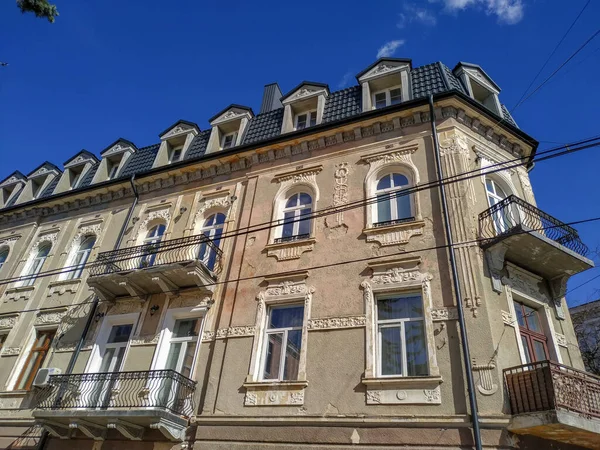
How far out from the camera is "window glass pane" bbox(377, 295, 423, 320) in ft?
32.5

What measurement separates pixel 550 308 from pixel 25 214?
19.8 meters

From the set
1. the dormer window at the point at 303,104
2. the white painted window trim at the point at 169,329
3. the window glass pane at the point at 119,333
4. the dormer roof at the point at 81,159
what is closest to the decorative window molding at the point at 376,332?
the white painted window trim at the point at 169,329

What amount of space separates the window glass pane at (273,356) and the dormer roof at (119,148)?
11620 millimetres

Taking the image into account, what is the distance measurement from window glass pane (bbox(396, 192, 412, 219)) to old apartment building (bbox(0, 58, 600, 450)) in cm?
5

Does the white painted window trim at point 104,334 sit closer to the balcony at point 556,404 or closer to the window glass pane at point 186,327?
the window glass pane at point 186,327

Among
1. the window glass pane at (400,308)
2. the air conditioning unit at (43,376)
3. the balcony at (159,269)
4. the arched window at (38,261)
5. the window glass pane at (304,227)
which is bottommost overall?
the air conditioning unit at (43,376)

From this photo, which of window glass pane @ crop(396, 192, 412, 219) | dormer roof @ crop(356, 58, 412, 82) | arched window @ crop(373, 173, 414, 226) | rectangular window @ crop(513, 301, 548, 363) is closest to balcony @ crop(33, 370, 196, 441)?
arched window @ crop(373, 173, 414, 226)

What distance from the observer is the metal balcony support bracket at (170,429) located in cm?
966

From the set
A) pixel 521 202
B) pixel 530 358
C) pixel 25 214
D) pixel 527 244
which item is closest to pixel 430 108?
pixel 521 202

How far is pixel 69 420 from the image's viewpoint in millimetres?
10672

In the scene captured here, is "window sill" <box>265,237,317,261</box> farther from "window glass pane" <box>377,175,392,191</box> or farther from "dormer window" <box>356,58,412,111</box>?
"dormer window" <box>356,58,412,111</box>

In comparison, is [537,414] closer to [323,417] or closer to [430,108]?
[323,417]

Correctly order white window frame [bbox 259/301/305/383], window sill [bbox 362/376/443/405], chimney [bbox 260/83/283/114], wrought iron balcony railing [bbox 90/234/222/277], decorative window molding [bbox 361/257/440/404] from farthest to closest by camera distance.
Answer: chimney [bbox 260/83/283/114] < wrought iron balcony railing [bbox 90/234/222/277] < white window frame [bbox 259/301/305/383] < decorative window molding [bbox 361/257/440/404] < window sill [bbox 362/376/443/405]

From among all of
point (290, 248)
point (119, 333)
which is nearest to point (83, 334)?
point (119, 333)
